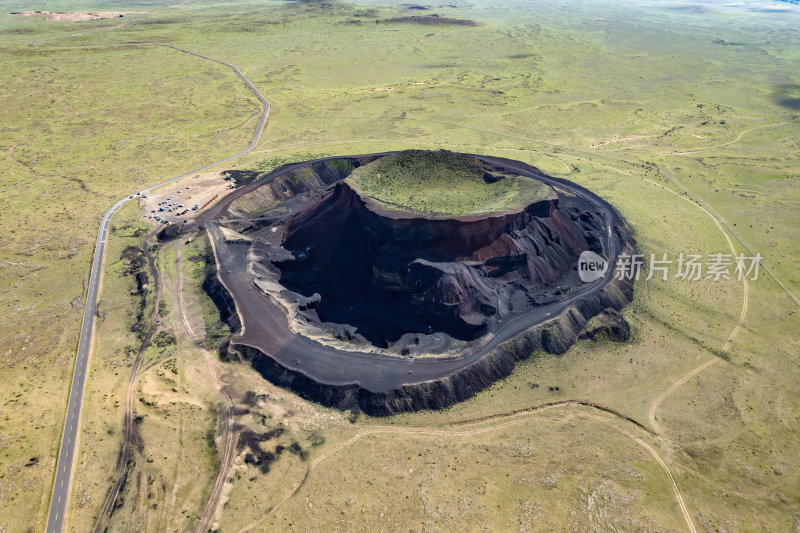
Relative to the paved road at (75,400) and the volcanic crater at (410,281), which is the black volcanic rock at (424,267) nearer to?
the volcanic crater at (410,281)

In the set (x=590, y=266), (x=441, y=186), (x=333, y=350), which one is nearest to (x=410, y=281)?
(x=333, y=350)

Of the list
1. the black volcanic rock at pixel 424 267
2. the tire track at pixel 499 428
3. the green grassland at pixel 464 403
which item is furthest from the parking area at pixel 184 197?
the tire track at pixel 499 428

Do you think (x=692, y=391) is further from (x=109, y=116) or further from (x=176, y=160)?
(x=109, y=116)

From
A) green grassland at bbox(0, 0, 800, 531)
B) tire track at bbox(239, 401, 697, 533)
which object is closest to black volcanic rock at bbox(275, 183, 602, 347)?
green grassland at bbox(0, 0, 800, 531)

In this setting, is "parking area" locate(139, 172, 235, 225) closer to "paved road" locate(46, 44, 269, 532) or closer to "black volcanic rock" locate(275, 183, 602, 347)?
"paved road" locate(46, 44, 269, 532)

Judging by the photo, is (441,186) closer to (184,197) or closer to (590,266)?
(590,266)

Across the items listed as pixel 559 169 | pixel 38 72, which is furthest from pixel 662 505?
pixel 38 72
